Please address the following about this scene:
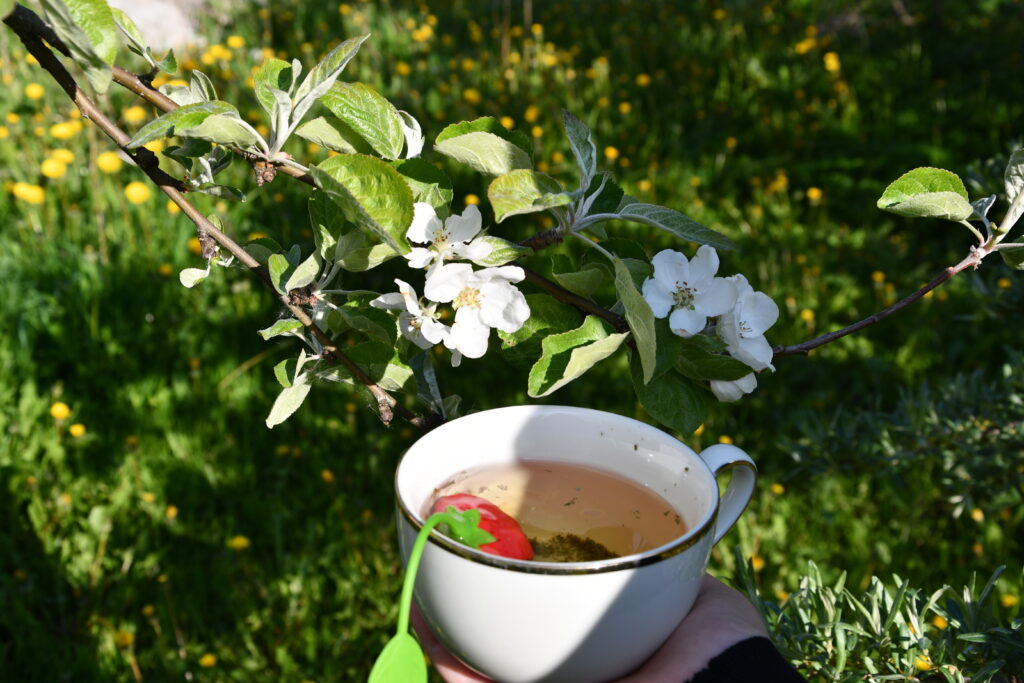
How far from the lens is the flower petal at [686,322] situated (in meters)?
0.90

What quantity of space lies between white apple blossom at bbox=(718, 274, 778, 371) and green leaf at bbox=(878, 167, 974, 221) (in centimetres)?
15

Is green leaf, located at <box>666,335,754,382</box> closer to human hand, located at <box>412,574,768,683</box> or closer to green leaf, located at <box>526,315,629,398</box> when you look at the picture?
green leaf, located at <box>526,315,629,398</box>

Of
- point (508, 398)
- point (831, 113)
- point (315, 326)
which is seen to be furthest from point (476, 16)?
point (315, 326)

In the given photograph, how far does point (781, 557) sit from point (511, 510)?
4.08ft

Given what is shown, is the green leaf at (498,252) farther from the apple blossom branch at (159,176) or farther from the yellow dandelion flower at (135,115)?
the yellow dandelion flower at (135,115)

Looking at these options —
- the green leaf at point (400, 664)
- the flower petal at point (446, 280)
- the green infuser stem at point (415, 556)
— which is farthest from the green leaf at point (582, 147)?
the green leaf at point (400, 664)

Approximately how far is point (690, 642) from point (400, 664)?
13.5 inches

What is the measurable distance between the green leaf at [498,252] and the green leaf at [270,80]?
24 cm

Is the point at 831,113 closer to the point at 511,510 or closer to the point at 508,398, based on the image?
the point at 508,398

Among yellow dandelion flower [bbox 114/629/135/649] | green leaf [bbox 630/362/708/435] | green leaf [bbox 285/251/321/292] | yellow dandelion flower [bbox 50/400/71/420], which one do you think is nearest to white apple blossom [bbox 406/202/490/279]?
green leaf [bbox 285/251/321/292]

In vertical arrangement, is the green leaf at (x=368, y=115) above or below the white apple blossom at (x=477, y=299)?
above

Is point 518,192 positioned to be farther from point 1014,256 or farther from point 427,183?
point 1014,256

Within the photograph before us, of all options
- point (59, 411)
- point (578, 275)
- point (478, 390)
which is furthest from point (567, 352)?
point (59, 411)

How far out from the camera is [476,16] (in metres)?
4.68
